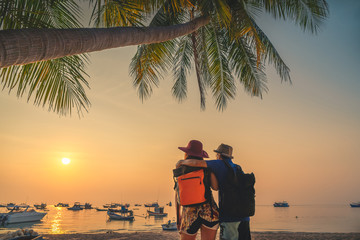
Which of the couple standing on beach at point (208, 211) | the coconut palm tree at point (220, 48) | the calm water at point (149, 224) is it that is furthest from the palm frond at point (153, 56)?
the calm water at point (149, 224)

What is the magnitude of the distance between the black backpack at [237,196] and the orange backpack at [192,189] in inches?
9.7

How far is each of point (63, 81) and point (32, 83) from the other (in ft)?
2.25

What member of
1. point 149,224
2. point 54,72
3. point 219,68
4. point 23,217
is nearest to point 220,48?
point 219,68

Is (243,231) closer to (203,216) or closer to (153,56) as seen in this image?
(203,216)

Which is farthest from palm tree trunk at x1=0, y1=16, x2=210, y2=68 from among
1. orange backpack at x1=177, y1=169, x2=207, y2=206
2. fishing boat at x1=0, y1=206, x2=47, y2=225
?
fishing boat at x1=0, y1=206, x2=47, y2=225

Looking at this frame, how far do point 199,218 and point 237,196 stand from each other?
1.60ft

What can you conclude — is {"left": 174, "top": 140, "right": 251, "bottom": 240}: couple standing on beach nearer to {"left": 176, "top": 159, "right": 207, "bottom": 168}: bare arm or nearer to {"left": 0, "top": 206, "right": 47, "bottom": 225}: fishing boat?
{"left": 176, "top": 159, "right": 207, "bottom": 168}: bare arm

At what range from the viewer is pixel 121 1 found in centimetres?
404

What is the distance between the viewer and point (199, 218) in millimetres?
2721

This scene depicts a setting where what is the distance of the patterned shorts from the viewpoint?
8.91 ft

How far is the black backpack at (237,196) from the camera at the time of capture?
8.79 feet

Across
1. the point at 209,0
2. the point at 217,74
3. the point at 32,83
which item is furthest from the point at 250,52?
the point at 32,83

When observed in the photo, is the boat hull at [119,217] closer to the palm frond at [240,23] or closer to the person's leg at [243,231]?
the palm frond at [240,23]

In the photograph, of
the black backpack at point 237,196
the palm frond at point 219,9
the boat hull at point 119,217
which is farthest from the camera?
the boat hull at point 119,217
